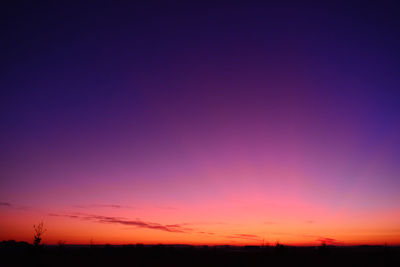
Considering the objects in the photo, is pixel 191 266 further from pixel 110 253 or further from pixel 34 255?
pixel 110 253

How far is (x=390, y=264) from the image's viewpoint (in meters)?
35.2

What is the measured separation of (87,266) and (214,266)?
11882 millimetres

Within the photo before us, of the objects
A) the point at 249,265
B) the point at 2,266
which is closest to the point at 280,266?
the point at 249,265

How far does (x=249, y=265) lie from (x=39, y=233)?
2007cm

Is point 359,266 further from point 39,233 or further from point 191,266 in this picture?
point 39,233

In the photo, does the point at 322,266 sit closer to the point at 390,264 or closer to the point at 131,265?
the point at 390,264

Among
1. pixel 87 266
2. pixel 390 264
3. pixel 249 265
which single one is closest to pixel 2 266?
pixel 87 266

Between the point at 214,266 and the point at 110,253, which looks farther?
the point at 110,253

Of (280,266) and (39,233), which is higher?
(39,233)

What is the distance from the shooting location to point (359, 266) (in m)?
34.6

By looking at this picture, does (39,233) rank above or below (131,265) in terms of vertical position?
above

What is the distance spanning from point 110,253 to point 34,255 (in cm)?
1644

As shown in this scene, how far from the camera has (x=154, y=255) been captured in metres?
47.2

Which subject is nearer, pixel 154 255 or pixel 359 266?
pixel 359 266
